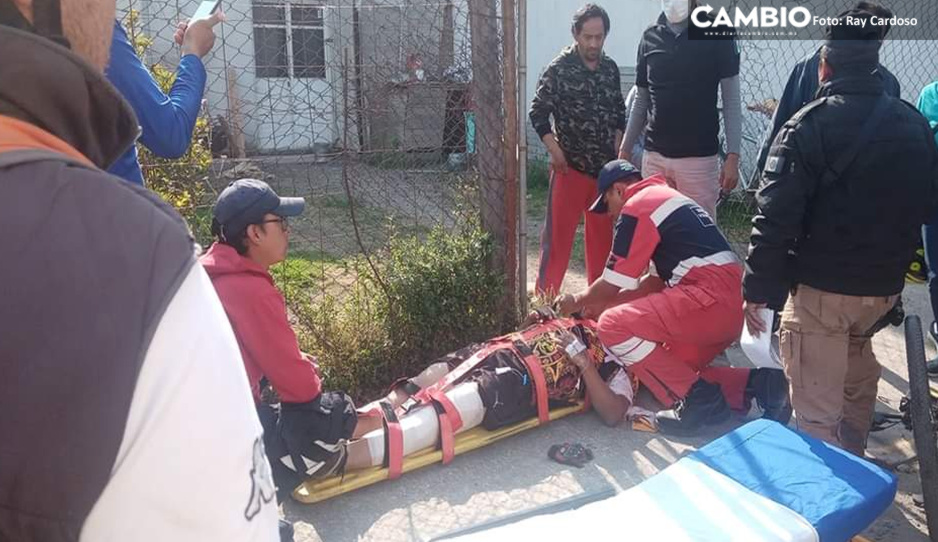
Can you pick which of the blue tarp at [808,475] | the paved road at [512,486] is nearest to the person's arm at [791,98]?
the paved road at [512,486]

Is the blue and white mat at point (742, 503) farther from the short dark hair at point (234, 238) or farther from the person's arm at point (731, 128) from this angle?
the person's arm at point (731, 128)

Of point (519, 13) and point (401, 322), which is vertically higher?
point (519, 13)

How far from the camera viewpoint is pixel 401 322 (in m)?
4.05

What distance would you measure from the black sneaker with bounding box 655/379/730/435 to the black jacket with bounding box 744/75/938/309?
82 cm

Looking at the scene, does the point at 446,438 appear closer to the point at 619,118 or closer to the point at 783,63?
the point at 619,118

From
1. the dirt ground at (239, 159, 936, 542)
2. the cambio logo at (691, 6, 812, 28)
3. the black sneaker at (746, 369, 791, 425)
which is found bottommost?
the dirt ground at (239, 159, 936, 542)

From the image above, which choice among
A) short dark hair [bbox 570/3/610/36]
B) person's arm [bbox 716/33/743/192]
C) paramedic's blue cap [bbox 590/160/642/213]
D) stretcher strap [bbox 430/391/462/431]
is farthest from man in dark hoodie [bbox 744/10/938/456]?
short dark hair [bbox 570/3/610/36]

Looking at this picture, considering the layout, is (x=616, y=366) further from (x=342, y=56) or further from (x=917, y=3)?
(x=917, y=3)

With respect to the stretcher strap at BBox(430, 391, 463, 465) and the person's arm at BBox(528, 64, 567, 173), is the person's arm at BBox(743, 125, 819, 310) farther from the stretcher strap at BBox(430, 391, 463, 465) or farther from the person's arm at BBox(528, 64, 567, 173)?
the person's arm at BBox(528, 64, 567, 173)

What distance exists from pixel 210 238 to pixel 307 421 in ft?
4.61

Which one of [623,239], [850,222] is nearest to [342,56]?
[623,239]

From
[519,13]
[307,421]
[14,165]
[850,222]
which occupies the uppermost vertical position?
[519,13]

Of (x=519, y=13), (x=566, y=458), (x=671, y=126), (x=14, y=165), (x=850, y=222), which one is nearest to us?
(x=14, y=165)

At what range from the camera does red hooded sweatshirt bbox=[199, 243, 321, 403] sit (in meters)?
2.80
